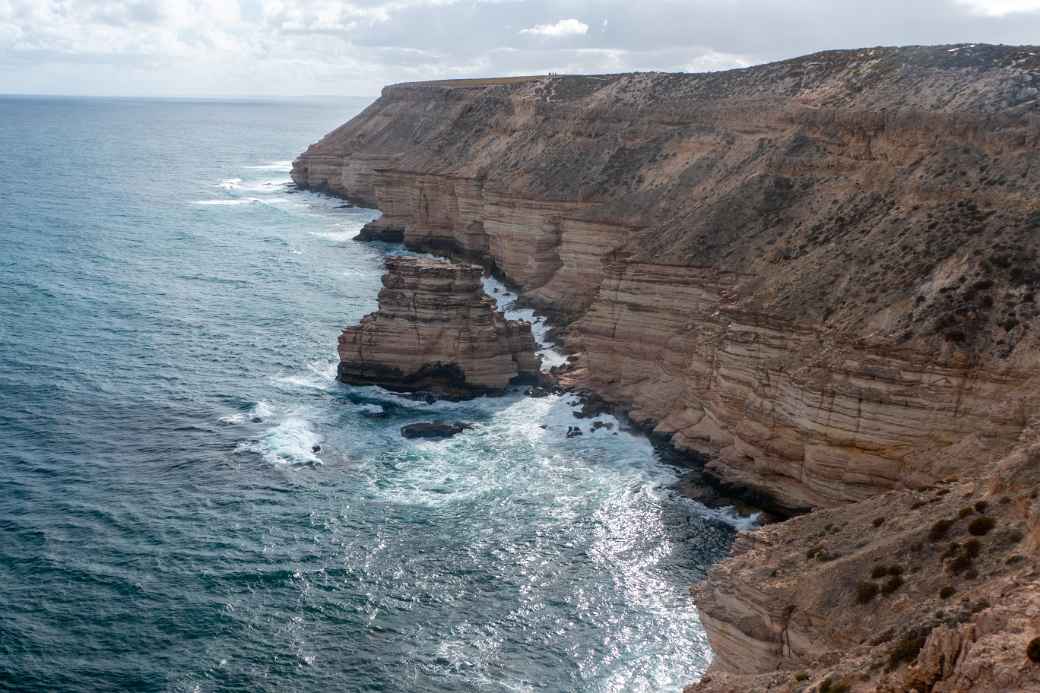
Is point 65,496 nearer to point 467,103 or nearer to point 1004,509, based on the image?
point 1004,509

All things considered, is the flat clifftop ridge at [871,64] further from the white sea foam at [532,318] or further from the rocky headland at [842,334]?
the white sea foam at [532,318]

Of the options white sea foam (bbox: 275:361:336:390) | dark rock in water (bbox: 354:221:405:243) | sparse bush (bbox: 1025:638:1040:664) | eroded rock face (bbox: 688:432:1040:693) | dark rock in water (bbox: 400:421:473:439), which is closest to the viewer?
sparse bush (bbox: 1025:638:1040:664)

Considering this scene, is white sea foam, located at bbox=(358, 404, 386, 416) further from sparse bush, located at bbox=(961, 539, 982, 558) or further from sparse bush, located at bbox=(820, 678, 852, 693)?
sparse bush, located at bbox=(820, 678, 852, 693)

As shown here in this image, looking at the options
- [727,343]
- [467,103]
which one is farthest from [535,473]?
[467,103]

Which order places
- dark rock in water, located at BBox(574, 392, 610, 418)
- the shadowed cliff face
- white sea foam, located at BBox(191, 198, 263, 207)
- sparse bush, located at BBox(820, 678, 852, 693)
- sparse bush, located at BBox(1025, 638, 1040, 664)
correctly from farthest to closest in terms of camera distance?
white sea foam, located at BBox(191, 198, 263, 207)
dark rock in water, located at BBox(574, 392, 610, 418)
the shadowed cliff face
sparse bush, located at BBox(820, 678, 852, 693)
sparse bush, located at BBox(1025, 638, 1040, 664)

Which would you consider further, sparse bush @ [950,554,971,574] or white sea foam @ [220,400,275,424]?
white sea foam @ [220,400,275,424]

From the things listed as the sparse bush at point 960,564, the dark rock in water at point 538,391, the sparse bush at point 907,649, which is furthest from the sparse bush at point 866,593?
the dark rock in water at point 538,391

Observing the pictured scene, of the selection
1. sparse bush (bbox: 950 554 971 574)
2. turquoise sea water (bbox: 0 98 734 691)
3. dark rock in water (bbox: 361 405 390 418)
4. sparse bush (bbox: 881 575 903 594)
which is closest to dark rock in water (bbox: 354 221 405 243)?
turquoise sea water (bbox: 0 98 734 691)
